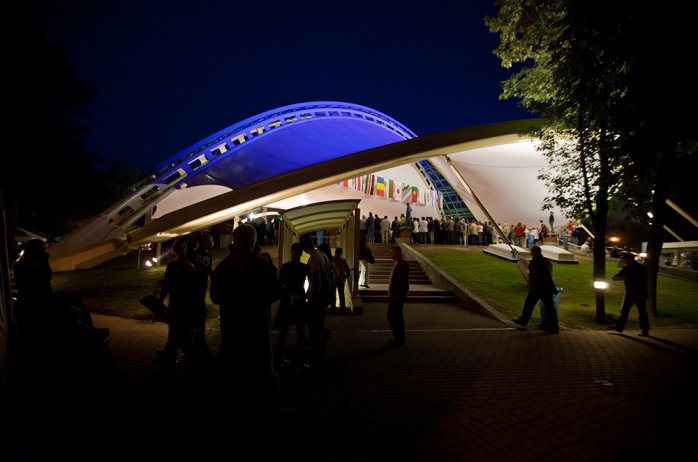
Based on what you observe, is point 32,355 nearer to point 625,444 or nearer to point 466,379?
point 466,379

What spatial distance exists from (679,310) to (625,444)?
943cm

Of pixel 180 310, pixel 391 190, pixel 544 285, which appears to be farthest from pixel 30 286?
pixel 391 190

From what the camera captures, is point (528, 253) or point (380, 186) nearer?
point (528, 253)

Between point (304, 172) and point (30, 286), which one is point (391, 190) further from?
point (30, 286)

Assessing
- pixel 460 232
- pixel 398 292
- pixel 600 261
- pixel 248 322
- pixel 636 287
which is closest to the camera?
pixel 248 322

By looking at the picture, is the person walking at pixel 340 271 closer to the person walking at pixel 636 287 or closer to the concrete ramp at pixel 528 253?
the person walking at pixel 636 287

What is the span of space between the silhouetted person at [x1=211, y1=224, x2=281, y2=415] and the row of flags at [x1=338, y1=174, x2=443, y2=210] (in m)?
23.5

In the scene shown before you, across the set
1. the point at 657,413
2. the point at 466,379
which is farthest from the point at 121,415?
the point at 657,413

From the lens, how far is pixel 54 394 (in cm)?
366

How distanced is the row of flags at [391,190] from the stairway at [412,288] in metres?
12.2

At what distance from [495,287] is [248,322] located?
35.1ft

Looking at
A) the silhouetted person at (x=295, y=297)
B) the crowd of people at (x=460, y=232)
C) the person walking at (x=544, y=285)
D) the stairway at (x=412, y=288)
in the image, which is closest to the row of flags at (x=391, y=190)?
the crowd of people at (x=460, y=232)

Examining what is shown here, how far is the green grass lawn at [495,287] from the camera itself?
9445 mm

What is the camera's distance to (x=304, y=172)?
349 inches
